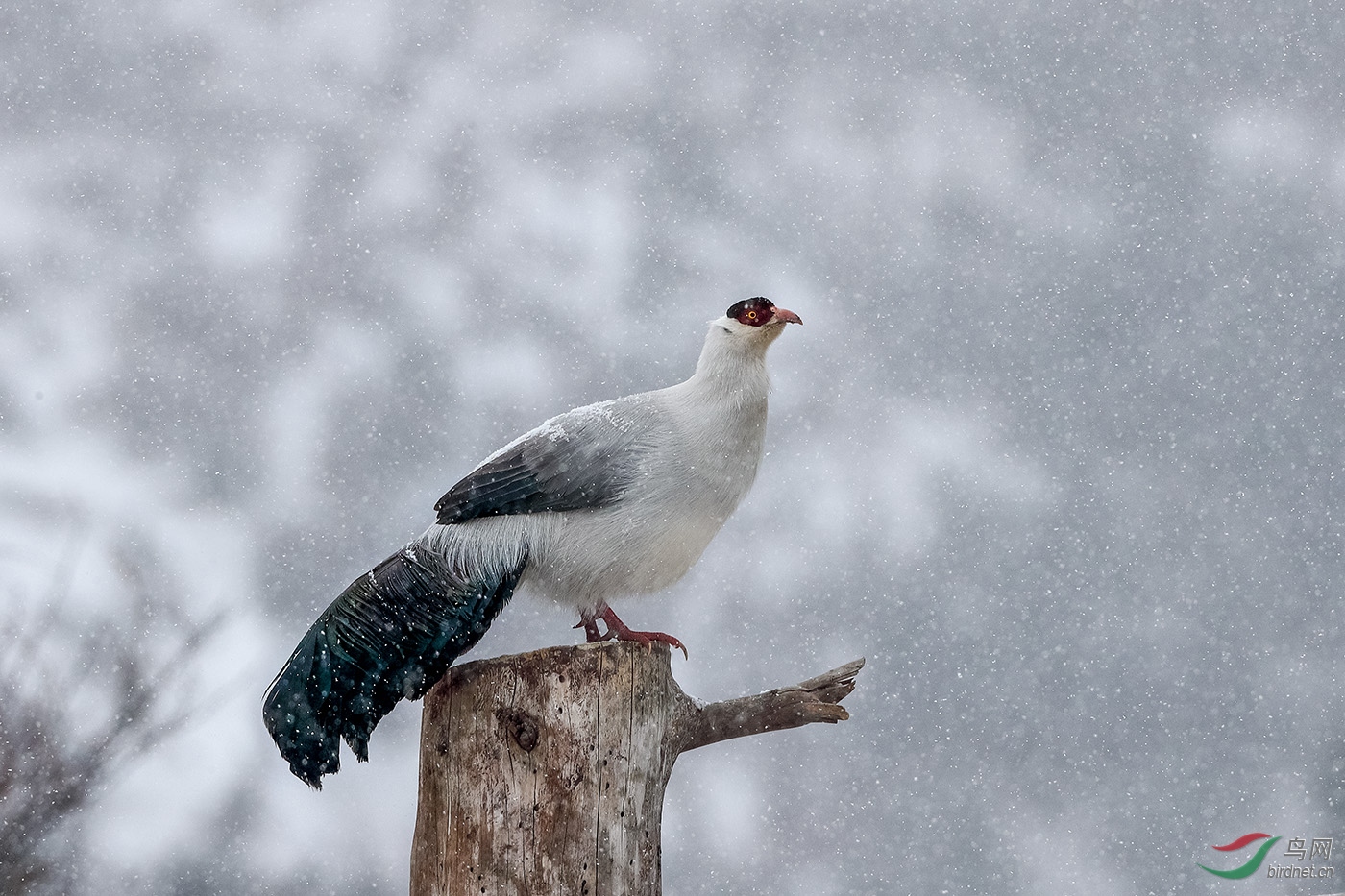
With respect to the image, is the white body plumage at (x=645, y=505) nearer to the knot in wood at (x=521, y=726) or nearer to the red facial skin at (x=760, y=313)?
the red facial skin at (x=760, y=313)

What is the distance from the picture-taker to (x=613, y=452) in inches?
194

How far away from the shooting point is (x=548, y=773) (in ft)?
13.6

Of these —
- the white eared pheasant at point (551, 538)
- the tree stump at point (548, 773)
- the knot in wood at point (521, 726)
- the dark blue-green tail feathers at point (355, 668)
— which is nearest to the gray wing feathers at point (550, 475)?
the white eared pheasant at point (551, 538)

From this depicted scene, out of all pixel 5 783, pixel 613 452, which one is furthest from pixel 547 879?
pixel 5 783

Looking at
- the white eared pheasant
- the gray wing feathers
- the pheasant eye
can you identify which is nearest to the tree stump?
the white eared pheasant

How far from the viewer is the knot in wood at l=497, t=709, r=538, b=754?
4188mm

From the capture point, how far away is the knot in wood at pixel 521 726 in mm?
4188

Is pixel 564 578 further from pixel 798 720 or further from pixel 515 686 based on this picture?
pixel 798 720

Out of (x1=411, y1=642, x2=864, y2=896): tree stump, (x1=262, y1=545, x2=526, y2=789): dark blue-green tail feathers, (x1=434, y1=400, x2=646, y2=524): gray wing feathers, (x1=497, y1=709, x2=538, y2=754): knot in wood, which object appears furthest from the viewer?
(x1=434, y1=400, x2=646, y2=524): gray wing feathers

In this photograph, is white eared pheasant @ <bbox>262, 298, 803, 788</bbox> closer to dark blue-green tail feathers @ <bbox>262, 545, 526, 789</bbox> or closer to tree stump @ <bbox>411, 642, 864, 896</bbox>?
dark blue-green tail feathers @ <bbox>262, 545, 526, 789</bbox>

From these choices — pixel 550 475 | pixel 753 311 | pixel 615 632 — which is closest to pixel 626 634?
pixel 615 632

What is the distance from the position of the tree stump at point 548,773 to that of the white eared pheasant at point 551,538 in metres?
0.28

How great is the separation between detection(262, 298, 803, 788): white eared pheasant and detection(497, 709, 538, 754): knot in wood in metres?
0.40

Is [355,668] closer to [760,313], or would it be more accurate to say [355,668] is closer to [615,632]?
[615,632]
